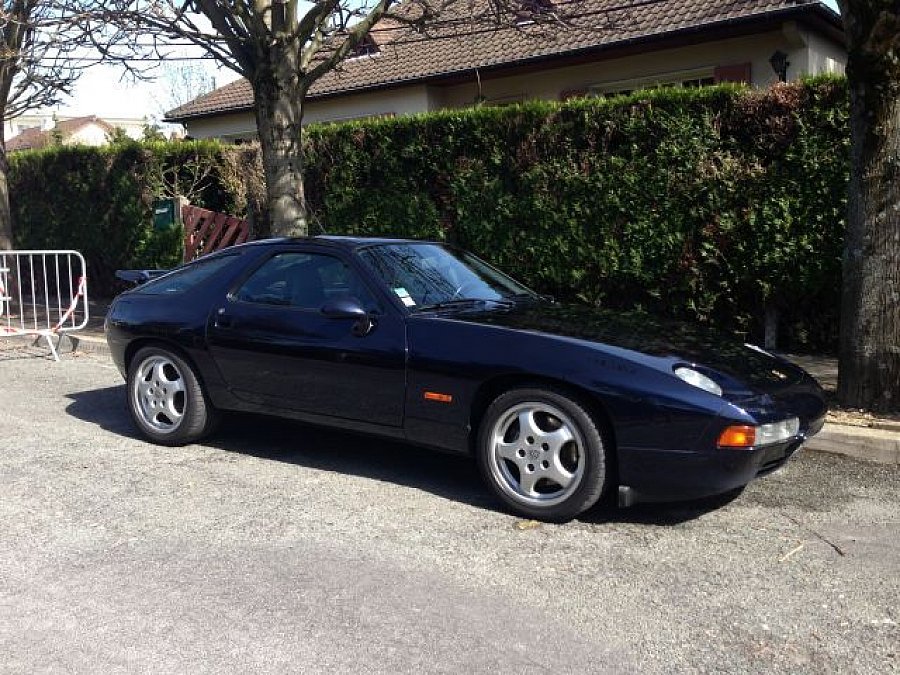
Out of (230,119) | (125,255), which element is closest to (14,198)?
(125,255)

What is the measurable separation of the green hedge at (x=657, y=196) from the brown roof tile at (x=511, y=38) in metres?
1.35

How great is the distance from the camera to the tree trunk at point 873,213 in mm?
5789

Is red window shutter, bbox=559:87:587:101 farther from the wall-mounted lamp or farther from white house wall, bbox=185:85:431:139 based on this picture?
the wall-mounted lamp

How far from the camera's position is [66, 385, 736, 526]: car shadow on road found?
15.1ft

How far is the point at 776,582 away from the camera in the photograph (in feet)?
12.2

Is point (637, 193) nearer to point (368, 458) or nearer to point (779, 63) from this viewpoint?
point (368, 458)

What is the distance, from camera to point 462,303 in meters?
5.22

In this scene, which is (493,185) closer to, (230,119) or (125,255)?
(125,255)

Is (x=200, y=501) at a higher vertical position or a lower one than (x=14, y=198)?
lower

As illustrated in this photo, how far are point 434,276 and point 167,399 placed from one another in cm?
201

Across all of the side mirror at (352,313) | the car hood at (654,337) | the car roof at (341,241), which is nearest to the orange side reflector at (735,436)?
the car hood at (654,337)

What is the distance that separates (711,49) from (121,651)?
12926 mm

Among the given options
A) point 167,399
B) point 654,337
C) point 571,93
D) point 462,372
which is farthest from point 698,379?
point 571,93

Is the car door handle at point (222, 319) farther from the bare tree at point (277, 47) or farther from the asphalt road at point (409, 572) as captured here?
the bare tree at point (277, 47)
